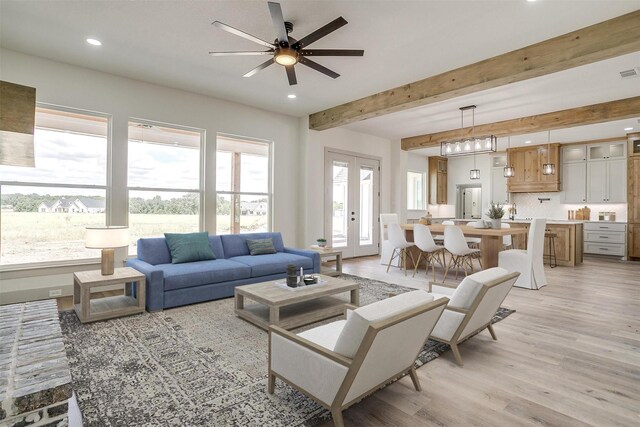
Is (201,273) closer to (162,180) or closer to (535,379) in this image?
(162,180)

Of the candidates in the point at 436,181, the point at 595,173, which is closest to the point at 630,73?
the point at 595,173

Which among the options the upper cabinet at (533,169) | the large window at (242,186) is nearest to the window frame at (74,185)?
the large window at (242,186)

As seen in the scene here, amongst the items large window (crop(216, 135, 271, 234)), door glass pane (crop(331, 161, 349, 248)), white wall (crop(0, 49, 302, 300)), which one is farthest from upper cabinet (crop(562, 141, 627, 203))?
large window (crop(216, 135, 271, 234))

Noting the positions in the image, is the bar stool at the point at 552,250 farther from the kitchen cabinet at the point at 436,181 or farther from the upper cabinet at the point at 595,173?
the kitchen cabinet at the point at 436,181

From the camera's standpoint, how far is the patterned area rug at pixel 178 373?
184 centimetres

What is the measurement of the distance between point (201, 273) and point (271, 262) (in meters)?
1.00

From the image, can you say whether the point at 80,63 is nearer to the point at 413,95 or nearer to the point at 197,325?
the point at 197,325

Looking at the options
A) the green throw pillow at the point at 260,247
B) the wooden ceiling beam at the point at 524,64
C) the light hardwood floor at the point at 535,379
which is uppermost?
the wooden ceiling beam at the point at 524,64

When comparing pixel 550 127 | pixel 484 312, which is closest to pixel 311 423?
pixel 484 312

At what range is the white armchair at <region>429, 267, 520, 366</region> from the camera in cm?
243

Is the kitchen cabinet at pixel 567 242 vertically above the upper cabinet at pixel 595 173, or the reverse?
the upper cabinet at pixel 595 173

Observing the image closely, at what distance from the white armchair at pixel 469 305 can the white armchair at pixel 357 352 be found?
1.99ft

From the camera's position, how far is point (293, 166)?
673 cm

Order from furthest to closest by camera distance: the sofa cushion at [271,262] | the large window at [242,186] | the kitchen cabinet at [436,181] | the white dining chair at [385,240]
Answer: the kitchen cabinet at [436,181] < the white dining chair at [385,240] < the large window at [242,186] < the sofa cushion at [271,262]
